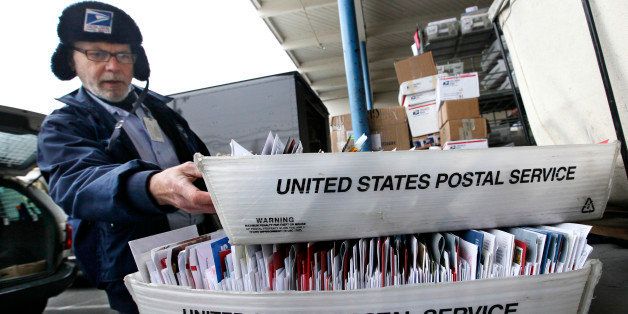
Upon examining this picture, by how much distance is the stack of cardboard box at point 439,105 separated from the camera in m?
2.70

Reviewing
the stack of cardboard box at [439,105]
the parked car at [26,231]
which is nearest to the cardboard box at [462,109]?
the stack of cardboard box at [439,105]

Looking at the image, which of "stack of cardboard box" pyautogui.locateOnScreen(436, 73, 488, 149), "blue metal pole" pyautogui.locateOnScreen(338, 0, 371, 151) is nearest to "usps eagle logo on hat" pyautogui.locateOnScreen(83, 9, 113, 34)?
"stack of cardboard box" pyautogui.locateOnScreen(436, 73, 488, 149)

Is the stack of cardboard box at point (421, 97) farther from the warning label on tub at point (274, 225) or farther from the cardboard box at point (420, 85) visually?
the warning label on tub at point (274, 225)

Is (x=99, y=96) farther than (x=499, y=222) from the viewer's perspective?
Yes

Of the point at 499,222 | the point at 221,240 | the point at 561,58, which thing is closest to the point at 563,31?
the point at 561,58

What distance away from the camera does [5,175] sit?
237cm

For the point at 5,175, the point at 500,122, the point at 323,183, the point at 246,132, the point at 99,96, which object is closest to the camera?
the point at 323,183

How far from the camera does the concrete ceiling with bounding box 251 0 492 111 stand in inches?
259

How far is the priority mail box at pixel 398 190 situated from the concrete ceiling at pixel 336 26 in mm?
6450

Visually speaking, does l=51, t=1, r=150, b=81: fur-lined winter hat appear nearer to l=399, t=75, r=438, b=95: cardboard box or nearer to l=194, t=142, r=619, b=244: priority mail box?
l=194, t=142, r=619, b=244: priority mail box

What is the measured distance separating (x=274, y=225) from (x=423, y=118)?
2.98m

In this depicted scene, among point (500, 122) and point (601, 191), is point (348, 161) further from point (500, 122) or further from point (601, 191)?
point (500, 122)

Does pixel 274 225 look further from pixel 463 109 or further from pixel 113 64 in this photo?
pixel 463 109

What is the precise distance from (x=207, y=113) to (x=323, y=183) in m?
1.64
